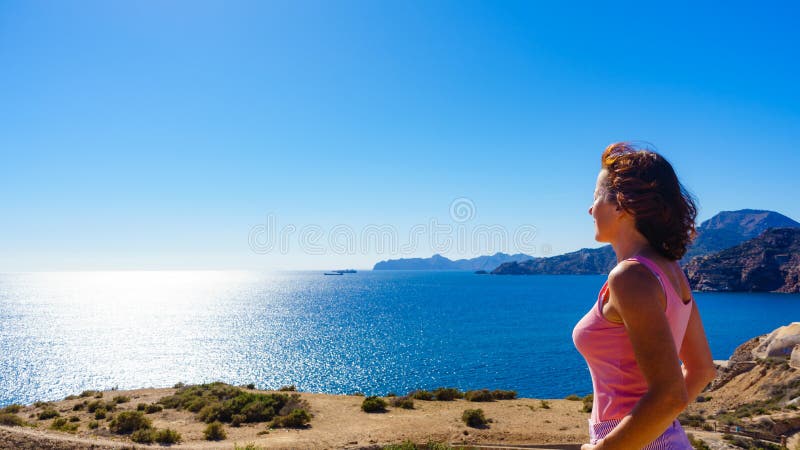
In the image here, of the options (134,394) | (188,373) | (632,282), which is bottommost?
(188,373)

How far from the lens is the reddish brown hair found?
1758 millimetres

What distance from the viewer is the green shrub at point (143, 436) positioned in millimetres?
18214

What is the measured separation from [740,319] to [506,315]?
45.7 metres

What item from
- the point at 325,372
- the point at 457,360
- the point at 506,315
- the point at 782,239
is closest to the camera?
the point at 325,372

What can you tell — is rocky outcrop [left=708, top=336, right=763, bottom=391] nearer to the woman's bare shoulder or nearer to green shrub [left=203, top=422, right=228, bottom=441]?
green shrub [left=203, top=422, right=228, bottom=441]

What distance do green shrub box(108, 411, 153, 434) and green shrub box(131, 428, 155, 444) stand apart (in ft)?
4.62

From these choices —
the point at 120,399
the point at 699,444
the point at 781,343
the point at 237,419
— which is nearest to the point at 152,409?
the point at 120,399

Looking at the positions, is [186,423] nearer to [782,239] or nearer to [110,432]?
[110,432]

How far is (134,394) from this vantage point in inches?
1157

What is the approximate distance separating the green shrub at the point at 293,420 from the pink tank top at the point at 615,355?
858 inches

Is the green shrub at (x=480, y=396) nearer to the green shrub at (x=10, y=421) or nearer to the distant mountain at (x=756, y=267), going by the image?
the green shrub at (x=10, y=421)

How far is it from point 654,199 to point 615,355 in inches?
24.8

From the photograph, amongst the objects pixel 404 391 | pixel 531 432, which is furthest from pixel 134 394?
pixel 531 432

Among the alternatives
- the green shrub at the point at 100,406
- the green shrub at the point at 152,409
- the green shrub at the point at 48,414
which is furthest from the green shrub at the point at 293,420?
the green shrub at the point at 48,414
